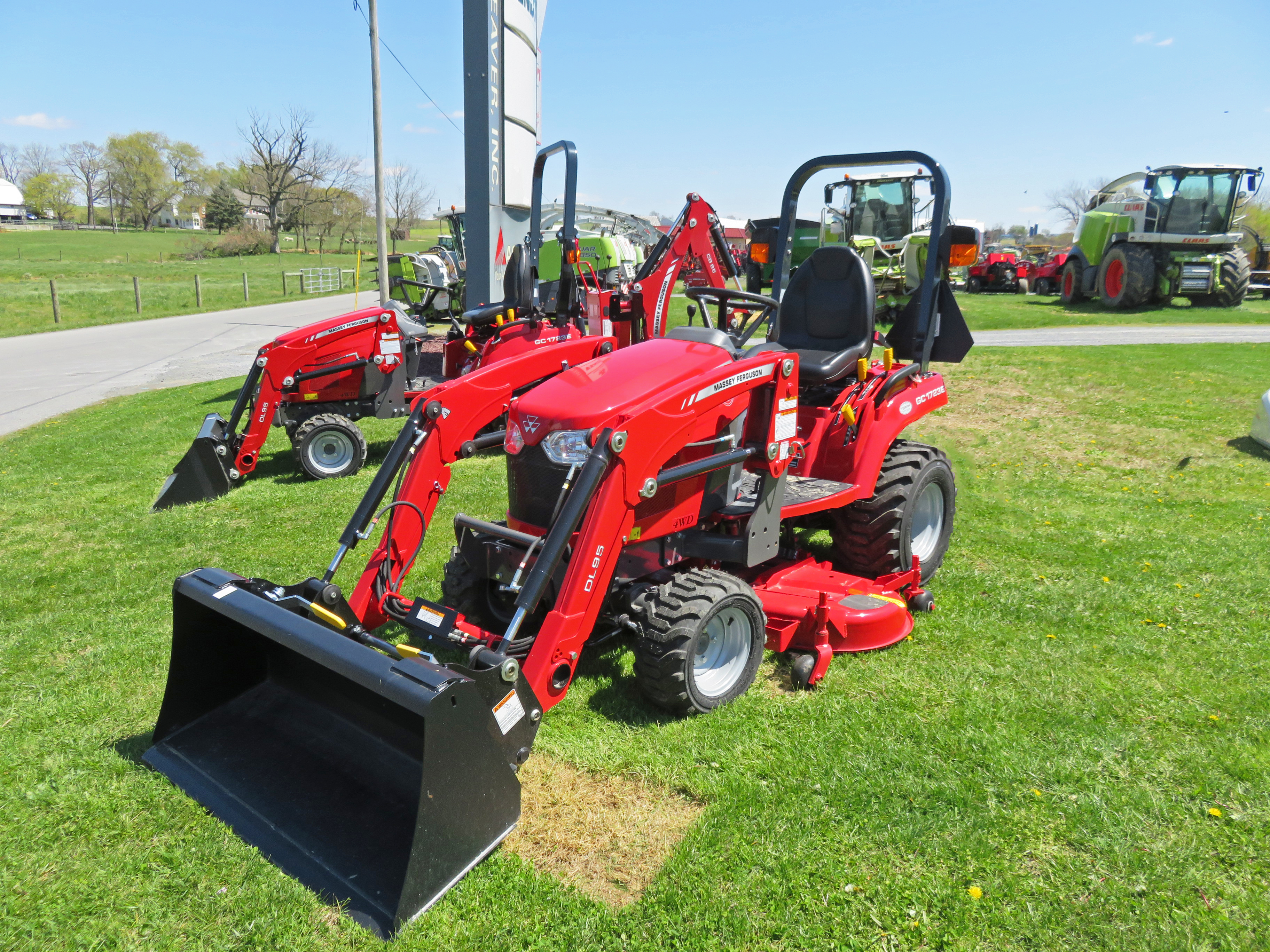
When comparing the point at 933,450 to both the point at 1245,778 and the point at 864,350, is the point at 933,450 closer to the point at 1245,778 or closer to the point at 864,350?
the point at 864,350

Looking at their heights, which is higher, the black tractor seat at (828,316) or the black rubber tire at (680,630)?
the black tractor seat at (828,316)

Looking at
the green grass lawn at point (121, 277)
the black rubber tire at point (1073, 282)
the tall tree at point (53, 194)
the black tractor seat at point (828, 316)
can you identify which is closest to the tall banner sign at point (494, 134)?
the black tractor seat at point (828, 316)

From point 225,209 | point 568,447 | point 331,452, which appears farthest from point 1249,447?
point 225,209

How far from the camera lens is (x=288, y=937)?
2.49 meters

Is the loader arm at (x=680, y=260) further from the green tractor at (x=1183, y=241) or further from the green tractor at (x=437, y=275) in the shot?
the green tractor at (x=1183, y=241)

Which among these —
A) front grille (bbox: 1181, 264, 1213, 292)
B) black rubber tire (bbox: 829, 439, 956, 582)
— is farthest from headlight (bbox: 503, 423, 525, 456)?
front grille (bbox: 1181, 264, 1213, 292)

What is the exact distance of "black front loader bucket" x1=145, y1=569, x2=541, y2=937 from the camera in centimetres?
261

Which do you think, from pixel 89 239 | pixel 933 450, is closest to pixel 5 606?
pixel 933 450

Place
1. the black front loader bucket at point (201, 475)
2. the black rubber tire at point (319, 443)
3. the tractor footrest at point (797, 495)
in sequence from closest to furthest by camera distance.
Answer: the tractor footrest at point (797, 495), the black front loader bucket at point (201, 475), the black rubber tire at point (319, 443)

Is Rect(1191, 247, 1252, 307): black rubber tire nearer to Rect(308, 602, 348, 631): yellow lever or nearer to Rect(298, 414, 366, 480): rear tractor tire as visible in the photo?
Rect(298, 414, 366, 480): rear tractor tire

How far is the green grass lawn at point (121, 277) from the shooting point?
2267 centimetres

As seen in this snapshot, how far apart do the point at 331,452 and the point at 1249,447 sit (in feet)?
28.1

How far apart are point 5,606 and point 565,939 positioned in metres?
4.27

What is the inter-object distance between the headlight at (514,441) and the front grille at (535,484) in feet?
0.05
